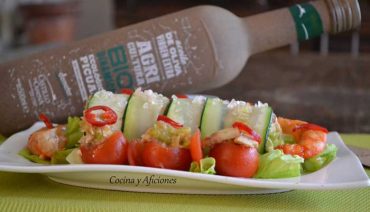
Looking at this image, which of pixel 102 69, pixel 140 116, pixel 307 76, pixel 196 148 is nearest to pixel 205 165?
pixel 196 148

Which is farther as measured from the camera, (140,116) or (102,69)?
(102,69)

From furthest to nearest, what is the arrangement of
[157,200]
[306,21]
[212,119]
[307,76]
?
[307,76]
[306,21]
[212,119]
[157,200]

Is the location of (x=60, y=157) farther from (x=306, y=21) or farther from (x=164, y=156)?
(x=306, y=21)

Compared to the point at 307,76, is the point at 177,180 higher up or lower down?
higher up

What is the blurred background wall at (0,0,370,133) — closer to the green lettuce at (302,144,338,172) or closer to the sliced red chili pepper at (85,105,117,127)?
the green lettuce at (302,144,338,172)

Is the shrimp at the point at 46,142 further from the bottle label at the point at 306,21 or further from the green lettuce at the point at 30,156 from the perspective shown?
the bottle label at the point at 306,21

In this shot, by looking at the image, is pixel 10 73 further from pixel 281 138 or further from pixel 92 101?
pixel 281 138

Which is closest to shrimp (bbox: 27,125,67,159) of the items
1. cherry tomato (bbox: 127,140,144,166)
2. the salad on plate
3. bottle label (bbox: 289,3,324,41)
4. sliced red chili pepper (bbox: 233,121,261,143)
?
the salad on plate
